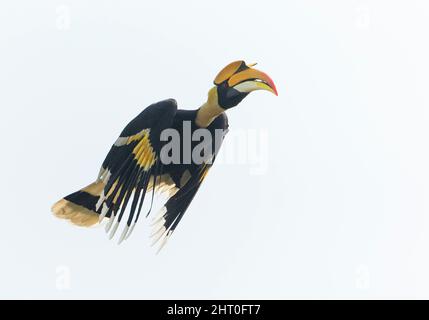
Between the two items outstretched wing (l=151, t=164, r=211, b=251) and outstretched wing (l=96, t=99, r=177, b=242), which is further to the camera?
outstretched wing (l=151, t=164, r=211, b=251)

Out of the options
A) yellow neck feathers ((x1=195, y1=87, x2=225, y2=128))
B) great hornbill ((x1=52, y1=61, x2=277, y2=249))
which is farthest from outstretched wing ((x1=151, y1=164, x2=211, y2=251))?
yellow neck feathers ((x1=195, y1=87, x2=225, y2=128))

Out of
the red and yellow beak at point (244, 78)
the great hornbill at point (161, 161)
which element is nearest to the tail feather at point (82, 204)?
the great hornbill at point (161, 161)

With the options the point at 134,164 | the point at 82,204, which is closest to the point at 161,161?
the point at 134,164

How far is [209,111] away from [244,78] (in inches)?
21.8

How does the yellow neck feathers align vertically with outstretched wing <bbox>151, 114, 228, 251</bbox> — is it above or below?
above

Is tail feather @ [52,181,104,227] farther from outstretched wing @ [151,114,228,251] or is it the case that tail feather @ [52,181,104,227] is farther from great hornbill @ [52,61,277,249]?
outstretched wing @ [151,114,228,251]

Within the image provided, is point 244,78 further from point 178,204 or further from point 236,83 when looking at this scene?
point 178,204

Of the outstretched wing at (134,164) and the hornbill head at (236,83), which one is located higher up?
the hornbill head at (236,83)

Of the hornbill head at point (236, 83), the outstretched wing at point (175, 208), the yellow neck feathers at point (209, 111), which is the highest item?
the hornbill head at point (236, 83)

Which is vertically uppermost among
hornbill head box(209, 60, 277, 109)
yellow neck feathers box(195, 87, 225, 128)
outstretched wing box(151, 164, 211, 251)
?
hornbill head box(209, 60, 277, 109)

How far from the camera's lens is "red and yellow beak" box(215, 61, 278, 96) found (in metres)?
10.3

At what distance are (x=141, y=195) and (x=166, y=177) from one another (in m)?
1.12

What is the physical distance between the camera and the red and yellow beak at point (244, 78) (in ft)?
33.7

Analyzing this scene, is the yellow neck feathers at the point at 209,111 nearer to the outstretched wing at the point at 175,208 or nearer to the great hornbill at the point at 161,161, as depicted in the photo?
the great hornbill at the point at 161,161
